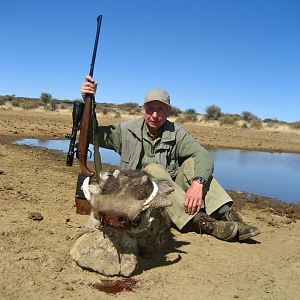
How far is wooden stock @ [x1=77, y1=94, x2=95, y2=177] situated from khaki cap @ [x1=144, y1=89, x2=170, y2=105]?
77 centimetres

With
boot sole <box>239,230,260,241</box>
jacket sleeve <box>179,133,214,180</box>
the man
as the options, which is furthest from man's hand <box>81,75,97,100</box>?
boot sole <box>239,230,260,241</box>

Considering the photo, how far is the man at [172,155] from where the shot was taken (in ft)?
19.0

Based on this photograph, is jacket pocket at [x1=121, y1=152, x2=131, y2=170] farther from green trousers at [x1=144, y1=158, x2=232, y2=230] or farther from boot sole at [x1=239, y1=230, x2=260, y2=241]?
boot sole at [x1=239, y1=230, x2=260, y2=241]

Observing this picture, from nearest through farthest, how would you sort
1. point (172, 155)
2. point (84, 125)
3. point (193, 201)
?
point (193, 201), point (84, 125), point (172, 155)

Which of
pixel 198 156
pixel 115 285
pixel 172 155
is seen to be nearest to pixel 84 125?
pixel 172 155

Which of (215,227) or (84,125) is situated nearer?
(84,125)

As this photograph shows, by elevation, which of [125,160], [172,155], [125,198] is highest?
[172,155]

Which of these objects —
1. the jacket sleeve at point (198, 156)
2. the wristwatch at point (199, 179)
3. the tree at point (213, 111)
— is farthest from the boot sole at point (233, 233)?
the tree at point (213, 111)

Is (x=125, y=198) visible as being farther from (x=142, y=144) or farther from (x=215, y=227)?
(x=215, y=227)

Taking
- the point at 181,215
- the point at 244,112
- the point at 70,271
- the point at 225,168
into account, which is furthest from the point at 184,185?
the point at 244,112

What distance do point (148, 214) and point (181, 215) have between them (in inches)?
67.3

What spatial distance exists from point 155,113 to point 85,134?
90 cm

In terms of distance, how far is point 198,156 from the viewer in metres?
5.70

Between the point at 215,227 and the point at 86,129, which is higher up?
the point at 86,129
